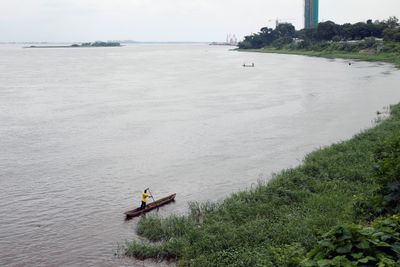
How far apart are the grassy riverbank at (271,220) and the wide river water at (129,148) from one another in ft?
5.02

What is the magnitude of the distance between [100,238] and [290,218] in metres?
6.20

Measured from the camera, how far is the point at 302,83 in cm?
5803

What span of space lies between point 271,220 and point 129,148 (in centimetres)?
1494

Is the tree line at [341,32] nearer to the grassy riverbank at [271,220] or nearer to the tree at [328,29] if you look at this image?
the tree at [328,29]

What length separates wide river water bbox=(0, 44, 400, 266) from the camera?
16.0m

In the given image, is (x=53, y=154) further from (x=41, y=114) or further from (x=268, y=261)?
(x=268, y=261)

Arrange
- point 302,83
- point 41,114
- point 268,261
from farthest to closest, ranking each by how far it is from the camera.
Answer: point 302,83 → point 41,114 → point 268,261

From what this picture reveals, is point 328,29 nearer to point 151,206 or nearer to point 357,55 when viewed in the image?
point 357,55

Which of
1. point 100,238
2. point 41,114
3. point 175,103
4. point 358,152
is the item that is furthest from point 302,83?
point 100,238

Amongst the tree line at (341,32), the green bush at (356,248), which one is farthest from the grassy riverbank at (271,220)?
the tree line at (341,32)

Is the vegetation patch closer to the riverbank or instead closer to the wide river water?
the riverbank

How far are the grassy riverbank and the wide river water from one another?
5.02ft

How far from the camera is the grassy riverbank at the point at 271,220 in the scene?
464 inches

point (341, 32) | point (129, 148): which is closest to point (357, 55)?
point (341, 32)
